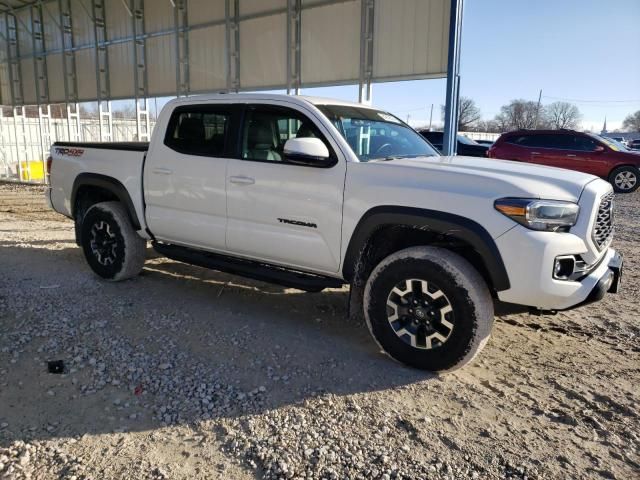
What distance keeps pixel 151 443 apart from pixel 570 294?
2.65 meters

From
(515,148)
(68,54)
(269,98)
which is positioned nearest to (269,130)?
(269,98)

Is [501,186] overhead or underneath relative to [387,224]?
overhead

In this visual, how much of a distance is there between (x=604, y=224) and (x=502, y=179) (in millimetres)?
930

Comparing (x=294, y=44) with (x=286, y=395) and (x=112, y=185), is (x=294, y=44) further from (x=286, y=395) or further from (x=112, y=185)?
(x=286, y=395)

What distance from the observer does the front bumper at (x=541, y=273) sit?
305 cm

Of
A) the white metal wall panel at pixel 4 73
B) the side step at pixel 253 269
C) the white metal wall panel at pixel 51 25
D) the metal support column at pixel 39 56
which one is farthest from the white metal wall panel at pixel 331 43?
the white metal wall panel at pixel 4 73

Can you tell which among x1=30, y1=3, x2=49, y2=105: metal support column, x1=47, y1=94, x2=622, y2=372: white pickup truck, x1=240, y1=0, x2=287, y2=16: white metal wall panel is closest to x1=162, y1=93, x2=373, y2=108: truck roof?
x1=47, y1=94, x2=622, y2=372: white pickup truck

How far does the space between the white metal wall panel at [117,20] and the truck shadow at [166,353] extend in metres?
10.9

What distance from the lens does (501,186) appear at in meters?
3.18

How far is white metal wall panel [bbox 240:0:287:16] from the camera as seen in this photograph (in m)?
10.9

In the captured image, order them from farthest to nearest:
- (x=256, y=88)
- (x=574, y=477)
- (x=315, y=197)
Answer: (x=256, y=88) → (x=315, y=197) → (x=574, y=477)

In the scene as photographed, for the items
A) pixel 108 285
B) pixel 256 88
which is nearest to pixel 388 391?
pixel 108 285

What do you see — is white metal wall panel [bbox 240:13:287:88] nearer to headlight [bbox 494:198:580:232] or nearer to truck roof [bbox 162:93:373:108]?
truck roof [bbox 162:93:373:108]

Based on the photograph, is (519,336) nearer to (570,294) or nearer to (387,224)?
(570,294)
